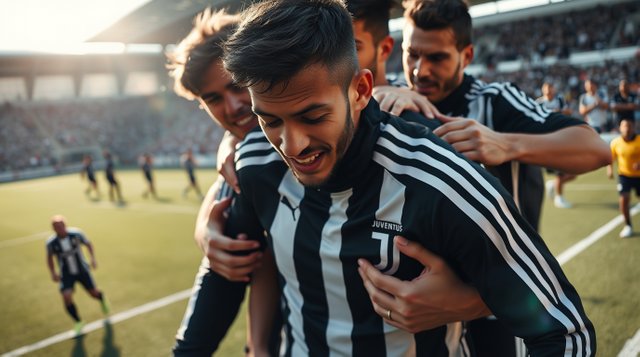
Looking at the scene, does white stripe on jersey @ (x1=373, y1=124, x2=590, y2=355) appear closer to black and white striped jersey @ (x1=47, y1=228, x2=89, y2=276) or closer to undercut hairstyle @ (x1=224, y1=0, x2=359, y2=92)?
undercut hairstyle @ (x1=224, y1=0, x2=359, y2=92)

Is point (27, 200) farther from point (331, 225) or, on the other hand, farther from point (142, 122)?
point (142, 122)

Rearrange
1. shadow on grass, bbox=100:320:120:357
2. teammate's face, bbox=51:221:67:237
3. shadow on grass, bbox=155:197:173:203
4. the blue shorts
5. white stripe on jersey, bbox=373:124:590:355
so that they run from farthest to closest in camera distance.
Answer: shadow on grass, bbox=155:197:173:203 < the blue shorts < teammate's face, bbox=51:221:67:237 < shadow on grass, bbox=100:320:120:357 < white stripe on jersey, bbox=373:124:590:355

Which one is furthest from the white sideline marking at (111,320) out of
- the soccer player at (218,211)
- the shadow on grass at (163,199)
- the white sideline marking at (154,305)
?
→ the shadow on grass at (163,199)

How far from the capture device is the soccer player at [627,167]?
7441 mm

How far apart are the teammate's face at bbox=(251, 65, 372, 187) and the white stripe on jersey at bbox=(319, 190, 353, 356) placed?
0.19m

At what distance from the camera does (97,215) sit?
53.8ft

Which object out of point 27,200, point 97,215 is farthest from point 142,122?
point 97,215

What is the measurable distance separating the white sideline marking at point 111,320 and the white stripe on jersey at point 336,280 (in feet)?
19.1

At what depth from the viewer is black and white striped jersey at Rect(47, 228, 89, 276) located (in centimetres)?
709

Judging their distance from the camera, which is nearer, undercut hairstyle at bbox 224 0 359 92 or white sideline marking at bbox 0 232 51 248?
undercut hairstyle at bbox 224 0 359 92

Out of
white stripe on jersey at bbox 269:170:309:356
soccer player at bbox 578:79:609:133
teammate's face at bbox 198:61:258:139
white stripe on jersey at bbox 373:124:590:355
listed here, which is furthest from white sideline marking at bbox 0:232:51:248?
A: soccer player at bbox 578:79:609:133

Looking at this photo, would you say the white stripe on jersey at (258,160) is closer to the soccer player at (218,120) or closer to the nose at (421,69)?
the soccer player at (218,120)

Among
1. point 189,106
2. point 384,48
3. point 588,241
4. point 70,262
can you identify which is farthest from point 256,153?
point 189,106

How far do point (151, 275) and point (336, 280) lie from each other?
7.75 metres
